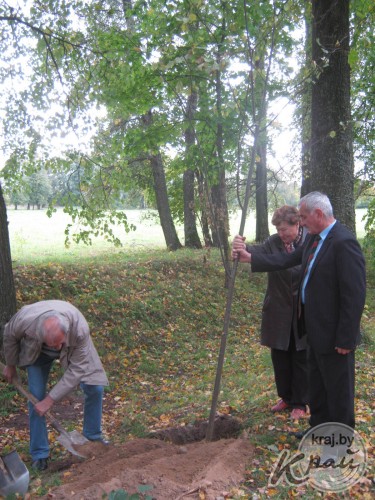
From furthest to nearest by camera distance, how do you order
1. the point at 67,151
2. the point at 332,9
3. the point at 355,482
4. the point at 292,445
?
1. the point at 67,151
2. the point at 332,9
3. the point at 292,445
4. the point at 355,482

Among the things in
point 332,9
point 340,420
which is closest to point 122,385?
point 340,420

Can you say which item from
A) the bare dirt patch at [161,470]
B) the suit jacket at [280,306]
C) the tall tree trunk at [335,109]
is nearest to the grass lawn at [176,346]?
the bare dirt patch at [161,470]

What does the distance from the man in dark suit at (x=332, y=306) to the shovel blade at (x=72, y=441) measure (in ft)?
7.35

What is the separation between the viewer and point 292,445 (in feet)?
13.3

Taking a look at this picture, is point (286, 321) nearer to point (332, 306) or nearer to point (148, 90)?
point (332, 306)

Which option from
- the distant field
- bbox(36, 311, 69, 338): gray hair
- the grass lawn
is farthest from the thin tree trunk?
bbox(36, 311, 69, 338): gray hair

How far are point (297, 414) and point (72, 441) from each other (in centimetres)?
219

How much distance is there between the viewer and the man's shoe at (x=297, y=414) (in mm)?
4532

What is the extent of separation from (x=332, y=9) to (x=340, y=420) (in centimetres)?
539

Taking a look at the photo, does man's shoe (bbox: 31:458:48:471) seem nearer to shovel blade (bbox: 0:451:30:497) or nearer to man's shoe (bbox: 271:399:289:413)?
shovel blade (bbox: 0:451:30:497)

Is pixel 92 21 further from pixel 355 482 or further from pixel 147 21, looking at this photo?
pixel 355 482

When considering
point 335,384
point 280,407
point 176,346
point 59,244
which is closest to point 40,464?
point 280,407

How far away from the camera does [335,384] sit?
360 cm

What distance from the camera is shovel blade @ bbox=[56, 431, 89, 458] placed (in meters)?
4.29
